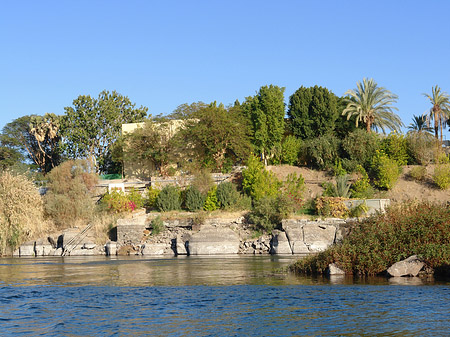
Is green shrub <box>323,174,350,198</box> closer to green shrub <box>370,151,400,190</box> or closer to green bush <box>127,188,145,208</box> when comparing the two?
green shrub <box>370,151,400,190</box>

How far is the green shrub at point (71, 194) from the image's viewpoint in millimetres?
41406

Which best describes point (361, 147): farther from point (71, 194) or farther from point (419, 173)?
point (71, 194)

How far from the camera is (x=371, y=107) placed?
50.6 metres

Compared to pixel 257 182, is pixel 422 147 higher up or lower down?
higher up

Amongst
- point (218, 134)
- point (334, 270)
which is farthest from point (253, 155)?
point (334, 270)

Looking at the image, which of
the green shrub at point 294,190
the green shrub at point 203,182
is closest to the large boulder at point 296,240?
the green shrub at point 294,190

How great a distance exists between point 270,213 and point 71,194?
1704 centimetres

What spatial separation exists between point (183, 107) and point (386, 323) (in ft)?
145

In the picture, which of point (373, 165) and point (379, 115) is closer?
point (373, 165)

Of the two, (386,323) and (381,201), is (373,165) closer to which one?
(381,201)

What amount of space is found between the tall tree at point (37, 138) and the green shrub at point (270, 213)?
3501cm

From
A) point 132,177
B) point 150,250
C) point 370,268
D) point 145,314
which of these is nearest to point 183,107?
point 132,177

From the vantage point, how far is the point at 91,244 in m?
38.6

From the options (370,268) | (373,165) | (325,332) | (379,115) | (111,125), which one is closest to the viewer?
(325,332)
